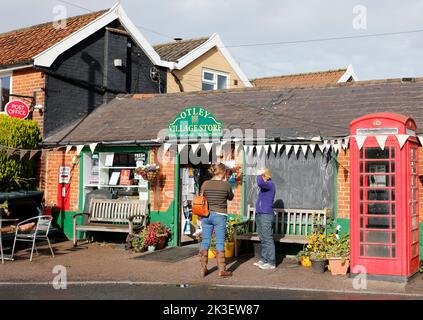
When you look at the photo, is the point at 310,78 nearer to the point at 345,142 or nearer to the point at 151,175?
the point at 151,175

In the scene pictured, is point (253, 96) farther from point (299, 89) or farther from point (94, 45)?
point (94, 45)

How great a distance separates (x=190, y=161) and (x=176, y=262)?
3.09 metres

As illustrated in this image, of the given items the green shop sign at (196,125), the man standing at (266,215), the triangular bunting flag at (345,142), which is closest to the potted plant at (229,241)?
the man standing at (266,215)

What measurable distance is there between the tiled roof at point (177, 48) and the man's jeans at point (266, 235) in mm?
10794

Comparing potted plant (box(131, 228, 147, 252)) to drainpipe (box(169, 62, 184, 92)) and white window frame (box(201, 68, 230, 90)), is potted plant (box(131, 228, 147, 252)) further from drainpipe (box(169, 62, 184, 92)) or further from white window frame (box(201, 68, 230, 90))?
white window frame (box(201, 68, 230, 90))

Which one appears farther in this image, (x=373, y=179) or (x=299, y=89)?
(x=299, y=89)

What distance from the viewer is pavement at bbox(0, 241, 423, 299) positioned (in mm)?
8406

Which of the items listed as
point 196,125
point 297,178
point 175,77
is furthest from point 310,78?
point 297,178

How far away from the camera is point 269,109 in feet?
41.3

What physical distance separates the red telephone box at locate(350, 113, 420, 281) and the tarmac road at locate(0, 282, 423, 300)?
0.95 metres

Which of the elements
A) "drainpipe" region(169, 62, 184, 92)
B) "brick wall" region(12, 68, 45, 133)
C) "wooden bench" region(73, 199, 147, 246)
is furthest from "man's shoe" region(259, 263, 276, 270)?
"drainpipe" region(169, 62, 184, 92)

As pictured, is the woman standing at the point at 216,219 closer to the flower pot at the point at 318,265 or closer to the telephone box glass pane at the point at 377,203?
the flower pot at the point at 318,265
